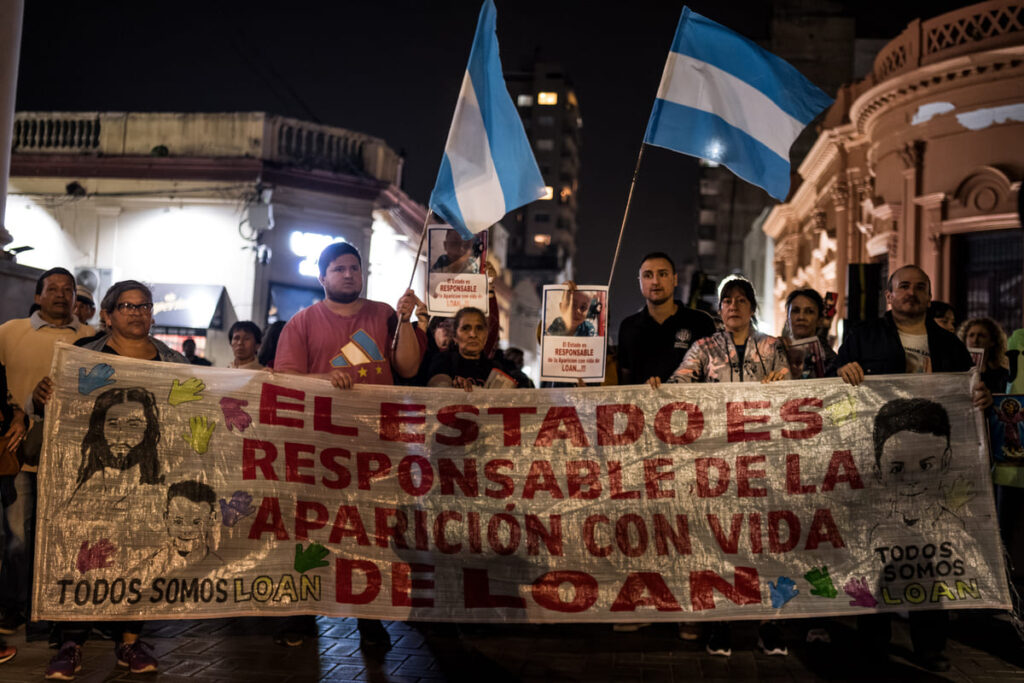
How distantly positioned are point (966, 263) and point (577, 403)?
641 inches

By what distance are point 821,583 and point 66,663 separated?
386 centimetres

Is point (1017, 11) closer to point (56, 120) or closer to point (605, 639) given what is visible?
point (605, 639)

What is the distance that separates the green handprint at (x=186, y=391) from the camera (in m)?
5.06

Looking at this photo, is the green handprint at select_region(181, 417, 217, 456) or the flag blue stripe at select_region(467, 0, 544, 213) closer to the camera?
the green handprint at select_region(181, 417, 217, 456)

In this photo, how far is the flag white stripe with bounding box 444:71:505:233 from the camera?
592 centimetres

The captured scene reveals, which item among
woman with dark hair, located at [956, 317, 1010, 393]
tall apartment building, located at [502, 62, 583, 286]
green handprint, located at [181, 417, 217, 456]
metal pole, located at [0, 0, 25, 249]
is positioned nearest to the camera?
green handprint, located at [181, 417, 217, 456]

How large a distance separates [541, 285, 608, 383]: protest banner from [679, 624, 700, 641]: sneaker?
1601mm

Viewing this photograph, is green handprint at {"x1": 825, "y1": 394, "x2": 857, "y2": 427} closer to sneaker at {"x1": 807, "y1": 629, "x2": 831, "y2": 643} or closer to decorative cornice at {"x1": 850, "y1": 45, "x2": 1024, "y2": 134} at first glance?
sneaker at {"x1": 807, "y1": 629, "x2": 831, "y2": 643}

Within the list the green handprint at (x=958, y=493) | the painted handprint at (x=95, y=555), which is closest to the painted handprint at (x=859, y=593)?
the green handprint at (x=958, y=493)

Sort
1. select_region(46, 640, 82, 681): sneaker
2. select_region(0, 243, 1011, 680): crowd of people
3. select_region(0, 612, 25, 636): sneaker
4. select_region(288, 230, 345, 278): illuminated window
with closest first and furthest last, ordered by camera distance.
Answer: select_region(46, 640, 82, 681): sneaker, select_region(0, 243, 1011, 680): crowd of people, select_region(0, 612, 25, 636): sneaker, select_region(288, 230, 345, 278): illuminated window

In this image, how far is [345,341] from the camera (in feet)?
18.3

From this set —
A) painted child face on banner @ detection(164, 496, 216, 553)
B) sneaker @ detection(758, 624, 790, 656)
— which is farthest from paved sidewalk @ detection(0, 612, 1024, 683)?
painted child face on banner @ detection(164, 496, 216, 553)

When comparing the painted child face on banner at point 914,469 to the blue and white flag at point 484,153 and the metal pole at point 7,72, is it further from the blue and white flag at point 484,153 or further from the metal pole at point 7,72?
the metal pole at point 7,72

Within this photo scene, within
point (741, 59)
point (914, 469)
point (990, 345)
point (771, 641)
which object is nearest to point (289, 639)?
point (771, 641)
